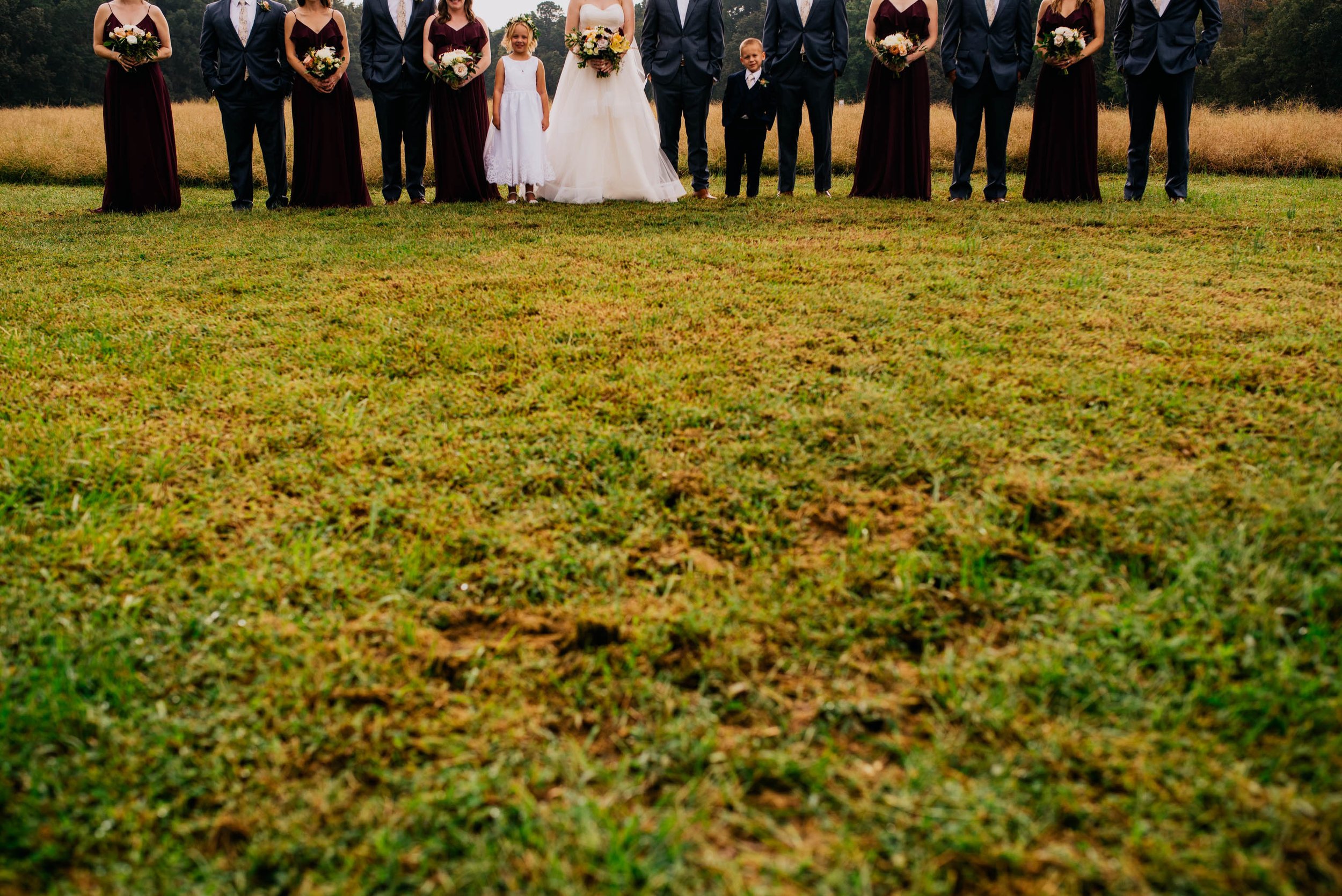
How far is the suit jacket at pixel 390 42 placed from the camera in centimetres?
1023

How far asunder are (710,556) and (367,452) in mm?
1394

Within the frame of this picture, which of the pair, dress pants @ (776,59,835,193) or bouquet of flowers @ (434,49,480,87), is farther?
dress pants @ (776,59,835,193)

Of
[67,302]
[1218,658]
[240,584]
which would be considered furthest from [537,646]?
[67,302]

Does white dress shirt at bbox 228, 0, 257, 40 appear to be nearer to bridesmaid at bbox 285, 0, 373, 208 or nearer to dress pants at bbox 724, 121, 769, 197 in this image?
bridesmaid at bbox 285, 0, 373, 208

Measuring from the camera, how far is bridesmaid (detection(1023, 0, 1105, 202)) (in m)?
9.34

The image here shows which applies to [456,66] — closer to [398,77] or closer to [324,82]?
[398,77]

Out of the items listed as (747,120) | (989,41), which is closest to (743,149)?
(747,120)

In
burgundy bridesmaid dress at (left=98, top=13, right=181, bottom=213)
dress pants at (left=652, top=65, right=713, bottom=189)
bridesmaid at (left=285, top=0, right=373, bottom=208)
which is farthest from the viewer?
dress pants at (left=652, top=65, right=713, bottom=189)

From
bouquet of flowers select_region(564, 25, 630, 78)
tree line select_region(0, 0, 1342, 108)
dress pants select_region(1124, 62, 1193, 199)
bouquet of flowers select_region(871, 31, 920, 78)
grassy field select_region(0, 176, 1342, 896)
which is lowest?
grassy field select_region(0, 176, 1342, 896)

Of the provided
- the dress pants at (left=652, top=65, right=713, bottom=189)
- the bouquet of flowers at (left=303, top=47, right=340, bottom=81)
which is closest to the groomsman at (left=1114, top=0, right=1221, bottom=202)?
the dress pants at (left=652, top=65, right=713, bottom=189)

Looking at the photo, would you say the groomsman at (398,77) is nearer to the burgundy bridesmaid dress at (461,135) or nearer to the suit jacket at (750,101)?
the burgundy bridesmaid dress at (461,135)

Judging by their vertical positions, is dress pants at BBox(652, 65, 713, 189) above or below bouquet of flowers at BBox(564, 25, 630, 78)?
below

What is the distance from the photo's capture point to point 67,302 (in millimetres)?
5137

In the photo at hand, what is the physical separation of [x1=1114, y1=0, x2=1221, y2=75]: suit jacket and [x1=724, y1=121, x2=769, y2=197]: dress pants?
3.95 meters
